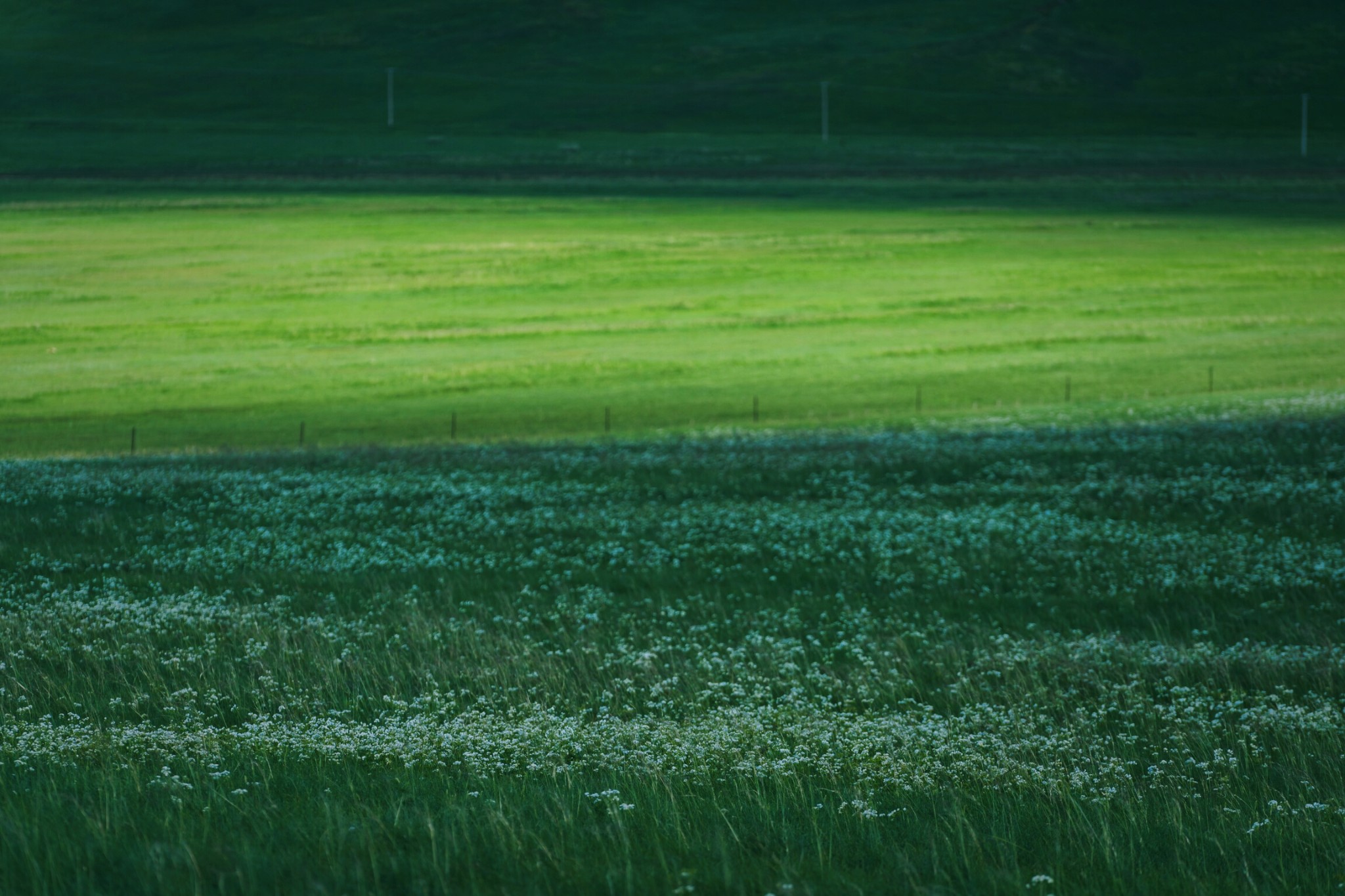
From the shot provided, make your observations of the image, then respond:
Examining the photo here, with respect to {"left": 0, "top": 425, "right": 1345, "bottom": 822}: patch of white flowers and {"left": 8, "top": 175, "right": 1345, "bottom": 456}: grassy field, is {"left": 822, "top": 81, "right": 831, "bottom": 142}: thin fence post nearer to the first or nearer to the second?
{"left": 8, "top": 175, "right": 1345, "bottom": 456}: grassy field

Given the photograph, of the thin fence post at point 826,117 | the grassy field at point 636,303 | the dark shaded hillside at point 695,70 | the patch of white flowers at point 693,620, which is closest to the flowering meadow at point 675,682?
the patch of white flowers at point 693,620

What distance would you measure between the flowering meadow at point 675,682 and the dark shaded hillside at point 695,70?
122112 mm

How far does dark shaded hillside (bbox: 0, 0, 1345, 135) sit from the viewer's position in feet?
492

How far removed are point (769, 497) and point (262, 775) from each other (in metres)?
18.0

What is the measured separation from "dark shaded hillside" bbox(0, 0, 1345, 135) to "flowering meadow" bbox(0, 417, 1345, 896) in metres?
122

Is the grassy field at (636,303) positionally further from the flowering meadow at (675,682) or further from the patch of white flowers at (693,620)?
the flowering meadow at (675,682)

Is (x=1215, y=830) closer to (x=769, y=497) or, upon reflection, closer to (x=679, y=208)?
(x=769, y=497)

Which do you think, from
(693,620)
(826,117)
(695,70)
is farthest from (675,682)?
(695,70)

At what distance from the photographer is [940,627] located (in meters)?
14.6

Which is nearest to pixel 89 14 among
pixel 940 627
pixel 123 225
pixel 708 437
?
pixel 123 225

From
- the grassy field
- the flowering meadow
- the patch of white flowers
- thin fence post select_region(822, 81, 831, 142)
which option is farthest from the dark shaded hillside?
the flowering meadow

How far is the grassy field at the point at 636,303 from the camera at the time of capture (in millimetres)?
44562

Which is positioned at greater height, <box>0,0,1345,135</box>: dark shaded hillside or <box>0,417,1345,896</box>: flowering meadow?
<box>0,0,1345,135</box>: dark shaded hillside

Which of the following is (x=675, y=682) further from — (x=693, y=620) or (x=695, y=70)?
(x=695, y=70)
